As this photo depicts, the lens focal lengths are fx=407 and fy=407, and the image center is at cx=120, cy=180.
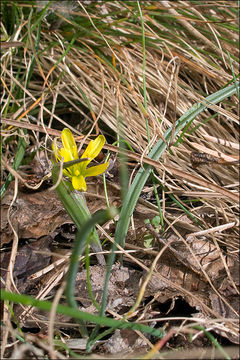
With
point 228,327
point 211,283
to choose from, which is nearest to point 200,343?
point 228,327

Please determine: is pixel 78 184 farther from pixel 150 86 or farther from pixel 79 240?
pixel 150 86

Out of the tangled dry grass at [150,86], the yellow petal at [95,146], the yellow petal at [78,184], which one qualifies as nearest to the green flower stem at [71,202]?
the yellow petal at [78,184]

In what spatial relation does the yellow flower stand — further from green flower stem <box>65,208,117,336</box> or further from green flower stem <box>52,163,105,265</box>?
green flower stem <box>65,208,117,336</box>

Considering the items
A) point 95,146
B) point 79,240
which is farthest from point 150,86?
point 79,240

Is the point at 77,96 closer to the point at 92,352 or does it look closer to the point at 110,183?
the point at 110,183

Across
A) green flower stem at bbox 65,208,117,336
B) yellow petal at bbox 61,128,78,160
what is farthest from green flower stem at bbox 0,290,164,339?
yellow petal at bbox 61,128,78,160

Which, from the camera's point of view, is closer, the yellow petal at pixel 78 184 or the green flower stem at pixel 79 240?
the green flower stem at pixel 79 240

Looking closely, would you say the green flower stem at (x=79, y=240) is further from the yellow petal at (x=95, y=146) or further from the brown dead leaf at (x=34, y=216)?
the brown dead leaf at (x=34, y=216)

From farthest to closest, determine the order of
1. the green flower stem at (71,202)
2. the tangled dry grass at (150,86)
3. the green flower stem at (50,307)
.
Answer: the tangled dry grass at (150,86), the green flower stem at (71,202), the green flower stem at (50,307)
